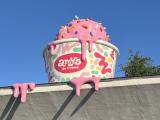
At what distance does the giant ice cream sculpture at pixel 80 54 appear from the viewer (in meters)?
13.5

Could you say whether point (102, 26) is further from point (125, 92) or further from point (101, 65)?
point (125, 92)

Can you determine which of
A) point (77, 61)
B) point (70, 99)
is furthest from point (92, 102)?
point (77, 61)

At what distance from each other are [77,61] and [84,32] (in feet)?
3.40

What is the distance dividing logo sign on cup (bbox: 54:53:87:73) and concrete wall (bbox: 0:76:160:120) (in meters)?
1.06

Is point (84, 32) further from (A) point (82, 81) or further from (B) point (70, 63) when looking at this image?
(A) point (82, 81)

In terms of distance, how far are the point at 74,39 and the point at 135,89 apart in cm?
274

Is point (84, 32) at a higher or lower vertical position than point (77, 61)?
higher

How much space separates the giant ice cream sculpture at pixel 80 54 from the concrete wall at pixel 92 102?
90 cm

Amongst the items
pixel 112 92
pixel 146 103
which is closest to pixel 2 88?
pixel 112 92

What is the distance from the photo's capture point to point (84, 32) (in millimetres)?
14008

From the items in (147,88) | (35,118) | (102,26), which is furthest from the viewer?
(102,26)

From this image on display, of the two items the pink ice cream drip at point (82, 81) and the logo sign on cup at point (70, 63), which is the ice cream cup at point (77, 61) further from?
the pink ice cream drip at point (82, 81)

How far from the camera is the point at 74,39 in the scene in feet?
45.1

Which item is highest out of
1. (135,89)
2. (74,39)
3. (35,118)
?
(74,39)
